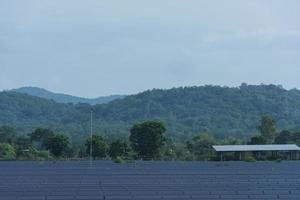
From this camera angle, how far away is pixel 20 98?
18188 cm

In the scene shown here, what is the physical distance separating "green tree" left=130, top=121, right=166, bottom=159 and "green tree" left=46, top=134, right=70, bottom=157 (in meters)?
7.97

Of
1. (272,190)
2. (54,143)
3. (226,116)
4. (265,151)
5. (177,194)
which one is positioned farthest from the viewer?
(226,116)

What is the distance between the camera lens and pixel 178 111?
520ft

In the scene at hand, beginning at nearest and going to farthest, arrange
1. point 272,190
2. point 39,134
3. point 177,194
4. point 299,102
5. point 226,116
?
point 177,194, point 272,190, point 39,134, point 226,116, point 299,102

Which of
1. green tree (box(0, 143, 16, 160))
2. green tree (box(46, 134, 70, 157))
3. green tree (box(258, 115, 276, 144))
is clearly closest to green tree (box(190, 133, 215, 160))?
green tree (box(258, 115, 276, 144))

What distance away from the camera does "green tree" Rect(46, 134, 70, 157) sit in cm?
7656

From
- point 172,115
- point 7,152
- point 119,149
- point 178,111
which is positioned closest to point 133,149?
point 119,149

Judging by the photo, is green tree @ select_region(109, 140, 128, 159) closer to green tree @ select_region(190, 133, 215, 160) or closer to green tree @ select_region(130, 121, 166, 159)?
green tree @ select_region(130, 121, 166, 159)

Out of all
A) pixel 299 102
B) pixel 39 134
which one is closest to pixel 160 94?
pixel 299 102

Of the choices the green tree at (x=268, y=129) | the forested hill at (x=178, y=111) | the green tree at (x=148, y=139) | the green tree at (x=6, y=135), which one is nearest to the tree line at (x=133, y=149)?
the green tree at (x=148, y=139)

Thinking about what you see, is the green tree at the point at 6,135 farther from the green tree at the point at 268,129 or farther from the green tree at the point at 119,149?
the green tree at the point at 268,129

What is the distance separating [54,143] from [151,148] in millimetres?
11489

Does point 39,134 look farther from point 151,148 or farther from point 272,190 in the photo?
point 272,190

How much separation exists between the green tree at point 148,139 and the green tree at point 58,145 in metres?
7.97
